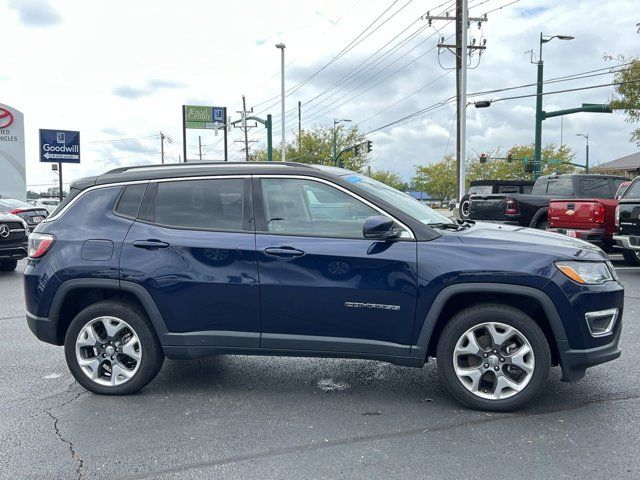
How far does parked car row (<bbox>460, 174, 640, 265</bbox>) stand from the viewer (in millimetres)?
9570

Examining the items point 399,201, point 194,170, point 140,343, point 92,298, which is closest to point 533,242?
point 399,201

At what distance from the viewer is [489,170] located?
6638 cm

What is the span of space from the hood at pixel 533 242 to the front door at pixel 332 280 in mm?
499

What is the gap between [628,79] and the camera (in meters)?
18.7

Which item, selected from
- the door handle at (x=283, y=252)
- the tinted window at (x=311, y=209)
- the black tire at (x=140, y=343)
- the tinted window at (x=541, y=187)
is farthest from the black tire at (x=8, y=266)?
the tinted window at (x=541, y=187)

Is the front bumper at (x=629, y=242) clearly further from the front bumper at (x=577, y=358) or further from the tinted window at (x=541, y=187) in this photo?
the front bumper at (x=577, y=358)

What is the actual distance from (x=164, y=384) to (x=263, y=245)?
1.60m

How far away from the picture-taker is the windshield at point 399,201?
419 cm

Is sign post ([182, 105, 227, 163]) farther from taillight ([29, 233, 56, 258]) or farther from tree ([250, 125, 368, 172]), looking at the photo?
taillight ([29, 233, 56, 258])

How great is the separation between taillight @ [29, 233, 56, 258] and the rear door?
65cm

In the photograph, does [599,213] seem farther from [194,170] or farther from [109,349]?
[109,349]

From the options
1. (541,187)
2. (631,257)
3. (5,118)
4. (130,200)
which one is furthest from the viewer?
(5,118)

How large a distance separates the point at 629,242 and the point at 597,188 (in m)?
3.51

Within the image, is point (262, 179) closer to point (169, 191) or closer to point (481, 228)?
point (169, 191)
